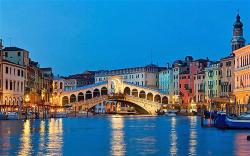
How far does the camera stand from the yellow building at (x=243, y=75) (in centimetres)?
5728

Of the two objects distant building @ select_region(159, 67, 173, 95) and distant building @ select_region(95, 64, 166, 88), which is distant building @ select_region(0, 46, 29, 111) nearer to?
distant building @ select_region(159, 67, 173, 95)

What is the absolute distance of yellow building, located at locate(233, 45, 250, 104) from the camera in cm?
Answer: 5728

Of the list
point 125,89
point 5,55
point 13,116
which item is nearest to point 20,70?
point 5,55

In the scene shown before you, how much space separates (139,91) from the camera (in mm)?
94188

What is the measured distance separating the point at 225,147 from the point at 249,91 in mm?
39466

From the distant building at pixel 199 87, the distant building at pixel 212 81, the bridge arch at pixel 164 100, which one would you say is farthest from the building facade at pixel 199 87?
the bridge arch at pixel 164 100

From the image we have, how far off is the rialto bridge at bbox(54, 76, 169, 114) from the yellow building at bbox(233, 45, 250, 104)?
80.9ft

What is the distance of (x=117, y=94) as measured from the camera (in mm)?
83688

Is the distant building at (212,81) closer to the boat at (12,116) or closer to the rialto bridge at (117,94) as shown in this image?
the rialto bridge at (117,94)

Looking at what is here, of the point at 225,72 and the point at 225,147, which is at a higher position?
the point at 225,72

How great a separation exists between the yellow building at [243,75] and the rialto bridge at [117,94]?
24.7 m

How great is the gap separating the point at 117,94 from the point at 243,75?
27.7m

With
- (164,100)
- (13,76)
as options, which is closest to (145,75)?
(164,100)

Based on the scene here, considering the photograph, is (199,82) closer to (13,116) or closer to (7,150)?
(13,116)
